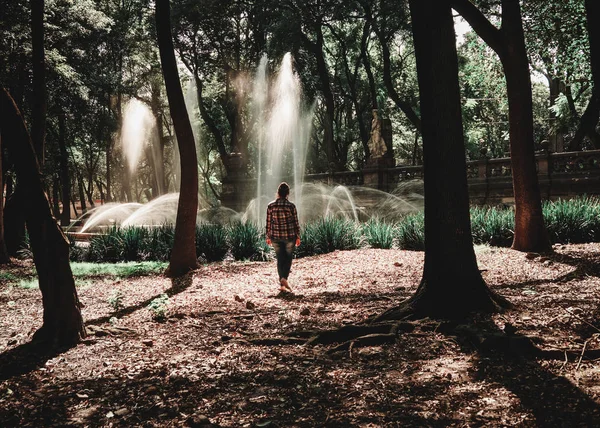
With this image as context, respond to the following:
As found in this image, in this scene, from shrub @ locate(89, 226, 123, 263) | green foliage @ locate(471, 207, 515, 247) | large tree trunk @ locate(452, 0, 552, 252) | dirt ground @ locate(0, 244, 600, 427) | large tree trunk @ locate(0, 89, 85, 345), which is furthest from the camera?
shrub @ locate(89, 226, 123, 263)

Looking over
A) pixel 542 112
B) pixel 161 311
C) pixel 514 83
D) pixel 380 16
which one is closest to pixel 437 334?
pixel 161 311

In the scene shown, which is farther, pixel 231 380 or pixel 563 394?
pixel 231 380

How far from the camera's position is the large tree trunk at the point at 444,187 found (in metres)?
4.95

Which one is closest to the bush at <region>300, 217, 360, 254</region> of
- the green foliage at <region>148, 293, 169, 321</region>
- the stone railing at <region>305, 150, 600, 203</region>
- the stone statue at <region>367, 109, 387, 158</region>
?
the green foliage at <region>148, 293, 169, 321</region>

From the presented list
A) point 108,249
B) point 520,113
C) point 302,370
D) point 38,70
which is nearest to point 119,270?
point 108,249

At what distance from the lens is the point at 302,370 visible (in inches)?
153

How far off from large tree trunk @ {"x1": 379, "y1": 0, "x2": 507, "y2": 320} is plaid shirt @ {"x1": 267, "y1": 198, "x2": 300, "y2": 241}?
297cm

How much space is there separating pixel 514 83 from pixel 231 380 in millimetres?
8823

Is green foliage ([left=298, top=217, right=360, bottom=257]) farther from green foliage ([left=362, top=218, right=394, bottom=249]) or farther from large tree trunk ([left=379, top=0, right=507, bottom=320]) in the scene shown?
large tree trunk ([left=379, top=0, right=507, bottom=320])

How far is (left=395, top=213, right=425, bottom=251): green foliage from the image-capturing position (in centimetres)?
1270

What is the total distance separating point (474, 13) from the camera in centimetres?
937

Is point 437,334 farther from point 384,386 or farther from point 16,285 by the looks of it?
point 16,285

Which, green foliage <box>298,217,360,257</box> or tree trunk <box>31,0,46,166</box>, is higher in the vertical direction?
tree trunk <box>31,0,46,166</box>

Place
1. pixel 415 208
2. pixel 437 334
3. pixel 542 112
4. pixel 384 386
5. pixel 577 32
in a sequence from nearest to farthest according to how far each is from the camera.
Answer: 1. pixel 384 386
2. pixel 437 334
3. pixel 577 32
4. pixel 415 208
5. pixel 542 112
